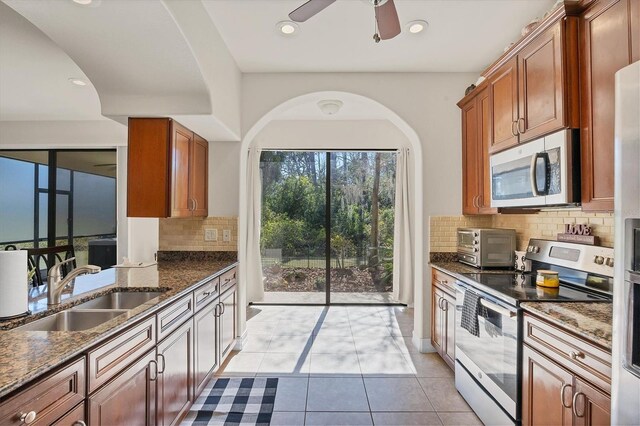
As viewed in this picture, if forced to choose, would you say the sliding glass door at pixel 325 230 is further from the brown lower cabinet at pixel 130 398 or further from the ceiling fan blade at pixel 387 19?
the brown lower cabinet at pixel 130 398

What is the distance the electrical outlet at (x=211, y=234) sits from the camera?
3.40 meters

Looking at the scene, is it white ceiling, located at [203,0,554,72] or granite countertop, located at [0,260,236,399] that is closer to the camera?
granite countertop, located at [0,260,236,399]

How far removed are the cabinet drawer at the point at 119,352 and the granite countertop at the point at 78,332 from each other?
5cm

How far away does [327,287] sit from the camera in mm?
4992

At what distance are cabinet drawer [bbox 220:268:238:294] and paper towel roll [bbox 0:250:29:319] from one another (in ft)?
4.88

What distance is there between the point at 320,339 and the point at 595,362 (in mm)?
2659

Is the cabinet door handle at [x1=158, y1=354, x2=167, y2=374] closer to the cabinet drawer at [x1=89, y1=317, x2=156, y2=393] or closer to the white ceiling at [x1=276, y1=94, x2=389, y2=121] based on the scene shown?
the cabinet drawer at [x1=89, y1=317, x2=156, y2=393]

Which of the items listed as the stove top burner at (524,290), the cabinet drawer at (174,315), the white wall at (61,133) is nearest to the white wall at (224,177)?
the cabinet drawer at (174,315)

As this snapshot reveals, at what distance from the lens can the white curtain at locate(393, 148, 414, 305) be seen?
15.7 ft

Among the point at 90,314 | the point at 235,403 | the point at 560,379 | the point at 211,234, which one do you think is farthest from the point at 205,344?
the point at 560,379

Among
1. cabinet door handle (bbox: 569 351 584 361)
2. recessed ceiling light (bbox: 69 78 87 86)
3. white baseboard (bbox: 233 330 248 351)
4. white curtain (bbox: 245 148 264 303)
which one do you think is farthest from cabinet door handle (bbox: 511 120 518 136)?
recessed ceiling light (bbox: 69 78 87 86)

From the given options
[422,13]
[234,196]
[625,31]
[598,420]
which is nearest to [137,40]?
[234,196]

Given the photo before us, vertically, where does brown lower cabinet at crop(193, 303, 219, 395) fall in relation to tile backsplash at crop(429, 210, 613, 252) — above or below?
below

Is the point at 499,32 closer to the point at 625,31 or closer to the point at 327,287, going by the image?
the point at 625,31
